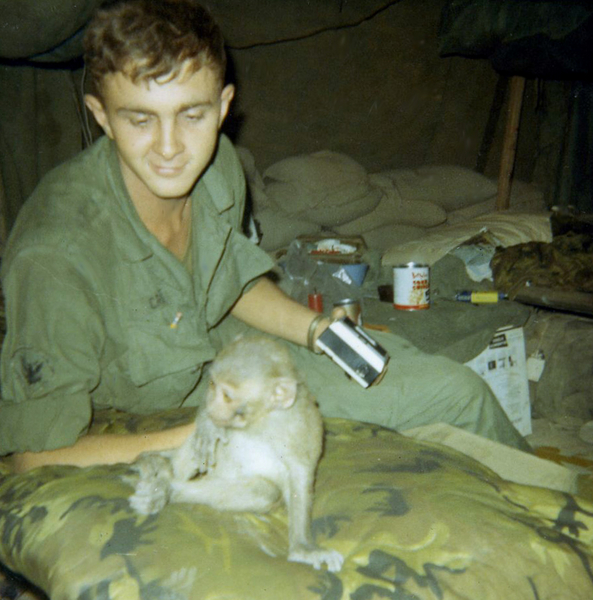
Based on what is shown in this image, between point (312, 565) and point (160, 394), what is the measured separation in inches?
33.6

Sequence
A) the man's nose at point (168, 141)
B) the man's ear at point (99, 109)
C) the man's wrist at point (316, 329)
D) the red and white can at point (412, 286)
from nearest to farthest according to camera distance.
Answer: the man's nose at point (168, 141) → the man's ear at point (99, 109) → the man's wrist at point (316, 329) → the red and white can at point (412, 286)

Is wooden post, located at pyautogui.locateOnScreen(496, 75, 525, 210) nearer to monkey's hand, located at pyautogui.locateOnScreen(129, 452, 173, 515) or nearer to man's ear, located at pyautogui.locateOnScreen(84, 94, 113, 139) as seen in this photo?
man's ear, located at pyautogui.locateOnScreen(84, 94, 113, 139)

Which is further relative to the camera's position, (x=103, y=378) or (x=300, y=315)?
(x=300, y=315)

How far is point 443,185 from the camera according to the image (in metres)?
5.09

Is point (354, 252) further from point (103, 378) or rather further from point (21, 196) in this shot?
point (103, 378)

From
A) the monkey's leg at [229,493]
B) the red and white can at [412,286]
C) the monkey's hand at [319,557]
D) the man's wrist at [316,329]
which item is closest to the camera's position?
the monkey's hand at [319,557]

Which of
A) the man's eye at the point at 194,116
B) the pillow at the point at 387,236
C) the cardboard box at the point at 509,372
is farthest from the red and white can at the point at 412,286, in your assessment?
the man's eye at the point at 194,116

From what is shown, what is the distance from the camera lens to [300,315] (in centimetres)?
221

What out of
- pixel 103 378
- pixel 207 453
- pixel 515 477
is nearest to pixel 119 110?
pixel 103 378

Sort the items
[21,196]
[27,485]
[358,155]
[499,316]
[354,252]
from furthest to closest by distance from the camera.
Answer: [358,155]
[354,252]
[499,316]
[21,196]
[27,485]

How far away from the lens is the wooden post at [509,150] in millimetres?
5179

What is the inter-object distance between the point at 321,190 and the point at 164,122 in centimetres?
301

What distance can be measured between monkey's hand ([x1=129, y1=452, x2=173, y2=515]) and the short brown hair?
101 centimetres

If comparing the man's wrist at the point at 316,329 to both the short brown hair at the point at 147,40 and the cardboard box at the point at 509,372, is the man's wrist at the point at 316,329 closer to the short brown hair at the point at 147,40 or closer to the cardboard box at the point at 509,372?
the short brown hair at the point at 147,40
